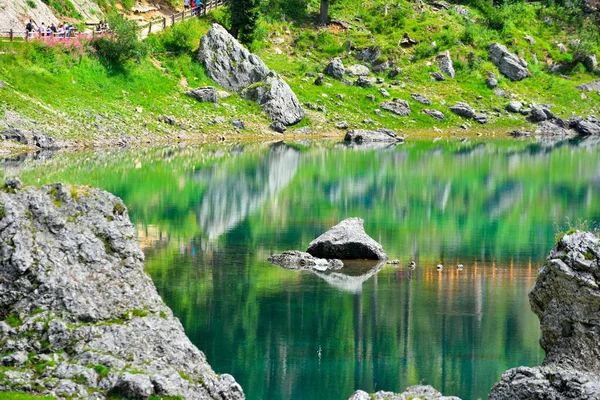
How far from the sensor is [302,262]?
146ft

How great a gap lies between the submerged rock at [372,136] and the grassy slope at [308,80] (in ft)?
A: 9.93

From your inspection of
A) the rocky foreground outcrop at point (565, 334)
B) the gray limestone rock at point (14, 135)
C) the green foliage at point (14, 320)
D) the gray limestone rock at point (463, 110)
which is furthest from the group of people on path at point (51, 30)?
the rocky foreground outcrop at point (565, 334)

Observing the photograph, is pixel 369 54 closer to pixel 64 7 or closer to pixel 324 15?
pixel 324 15

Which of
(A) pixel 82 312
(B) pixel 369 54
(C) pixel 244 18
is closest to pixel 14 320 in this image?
(A) pixel 82 312

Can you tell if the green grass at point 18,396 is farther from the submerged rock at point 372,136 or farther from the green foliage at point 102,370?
the submerged rock at point 372,136

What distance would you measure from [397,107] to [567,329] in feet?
350

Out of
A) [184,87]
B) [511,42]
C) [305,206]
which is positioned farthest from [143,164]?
[511,42]

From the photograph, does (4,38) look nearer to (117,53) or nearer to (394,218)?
(117,53)

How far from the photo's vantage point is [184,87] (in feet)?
378

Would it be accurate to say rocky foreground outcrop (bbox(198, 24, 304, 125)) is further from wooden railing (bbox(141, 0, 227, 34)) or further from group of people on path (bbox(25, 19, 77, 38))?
group of people on path (bbox(25, 19, 77, 38))

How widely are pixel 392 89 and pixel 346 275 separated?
305ft

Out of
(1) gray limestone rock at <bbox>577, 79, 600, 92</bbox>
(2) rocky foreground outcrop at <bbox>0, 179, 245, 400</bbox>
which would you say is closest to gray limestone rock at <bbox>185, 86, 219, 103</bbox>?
(1) gray limestone rock at <bbox>577, 79, 600, 92</bbox>

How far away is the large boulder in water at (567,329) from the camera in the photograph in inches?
894

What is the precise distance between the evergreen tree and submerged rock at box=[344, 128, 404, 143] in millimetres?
21358
